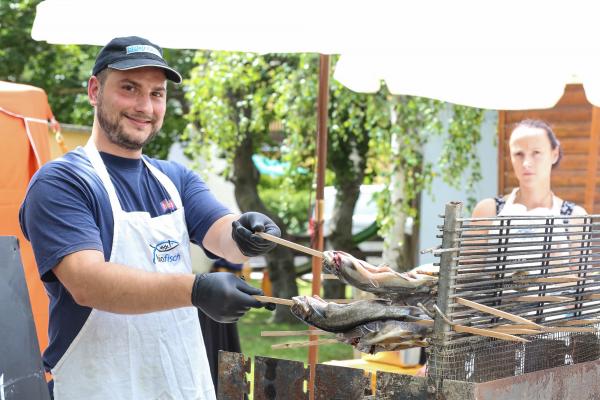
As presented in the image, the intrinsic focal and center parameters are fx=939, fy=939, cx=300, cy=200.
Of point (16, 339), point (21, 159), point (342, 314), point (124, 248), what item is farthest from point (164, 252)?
point (21, 159)

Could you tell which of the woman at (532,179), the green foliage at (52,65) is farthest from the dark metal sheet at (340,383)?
the green foliage at (52,65)

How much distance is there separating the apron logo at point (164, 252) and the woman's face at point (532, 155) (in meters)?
2.02

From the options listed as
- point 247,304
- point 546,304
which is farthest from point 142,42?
point 546,304

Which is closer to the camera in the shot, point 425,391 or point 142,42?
point 425,391

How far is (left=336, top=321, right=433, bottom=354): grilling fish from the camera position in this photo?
2332mm

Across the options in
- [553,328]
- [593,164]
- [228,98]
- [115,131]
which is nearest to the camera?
[553,328]

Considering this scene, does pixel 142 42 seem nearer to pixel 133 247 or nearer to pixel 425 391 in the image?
pixel 133 247

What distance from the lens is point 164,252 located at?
2713 mm

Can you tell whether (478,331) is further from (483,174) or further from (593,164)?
(483,174)

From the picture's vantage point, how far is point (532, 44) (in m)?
3.82

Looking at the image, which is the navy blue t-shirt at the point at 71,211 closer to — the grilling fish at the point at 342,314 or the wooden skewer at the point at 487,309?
the grilling fish at the point at 342,314

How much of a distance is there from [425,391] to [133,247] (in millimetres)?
911

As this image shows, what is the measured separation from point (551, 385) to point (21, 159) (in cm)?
322

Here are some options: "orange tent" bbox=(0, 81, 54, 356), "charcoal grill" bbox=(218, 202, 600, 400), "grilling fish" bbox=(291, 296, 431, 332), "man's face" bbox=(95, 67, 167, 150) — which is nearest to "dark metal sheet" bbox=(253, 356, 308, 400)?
"charcoal grill" bbox=(218, 202, 600, 400)
